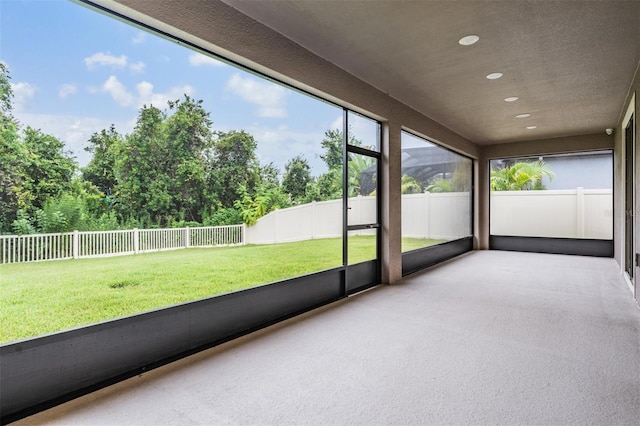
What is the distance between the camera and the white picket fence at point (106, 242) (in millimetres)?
2080

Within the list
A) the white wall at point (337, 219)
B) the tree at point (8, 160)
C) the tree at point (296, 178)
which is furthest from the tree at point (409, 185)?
the tree at point (8, 160)

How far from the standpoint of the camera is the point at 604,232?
7.61 m

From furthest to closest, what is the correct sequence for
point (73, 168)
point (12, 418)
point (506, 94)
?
point (506, 94) → point (73, 168) → point (12, 418)

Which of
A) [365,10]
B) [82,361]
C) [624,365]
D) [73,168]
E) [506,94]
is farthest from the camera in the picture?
[506,94]

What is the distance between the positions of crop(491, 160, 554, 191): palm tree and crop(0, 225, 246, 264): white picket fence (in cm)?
755

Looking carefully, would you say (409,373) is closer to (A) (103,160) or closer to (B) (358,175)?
(A) (103,160)

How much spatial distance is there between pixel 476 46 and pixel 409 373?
3.02m

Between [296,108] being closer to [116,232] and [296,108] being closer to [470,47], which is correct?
[470,47]

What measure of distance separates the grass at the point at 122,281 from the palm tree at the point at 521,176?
21.9 feet

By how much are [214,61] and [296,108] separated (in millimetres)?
1149

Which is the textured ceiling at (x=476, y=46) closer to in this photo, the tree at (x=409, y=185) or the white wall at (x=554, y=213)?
the tree at (x=409, y=185)

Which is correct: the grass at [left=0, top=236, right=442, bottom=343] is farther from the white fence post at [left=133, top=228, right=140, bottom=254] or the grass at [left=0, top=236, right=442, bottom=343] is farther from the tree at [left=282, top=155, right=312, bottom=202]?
the tree at [left=282, top=155, right=312, bottom=202]

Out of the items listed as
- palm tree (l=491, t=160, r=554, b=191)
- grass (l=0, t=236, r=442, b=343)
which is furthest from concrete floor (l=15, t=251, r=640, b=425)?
palm tree (l=491, t=160, r=554, b=191)

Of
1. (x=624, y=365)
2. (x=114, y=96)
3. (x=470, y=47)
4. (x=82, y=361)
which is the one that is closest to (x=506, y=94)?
(x=470, y=47)
